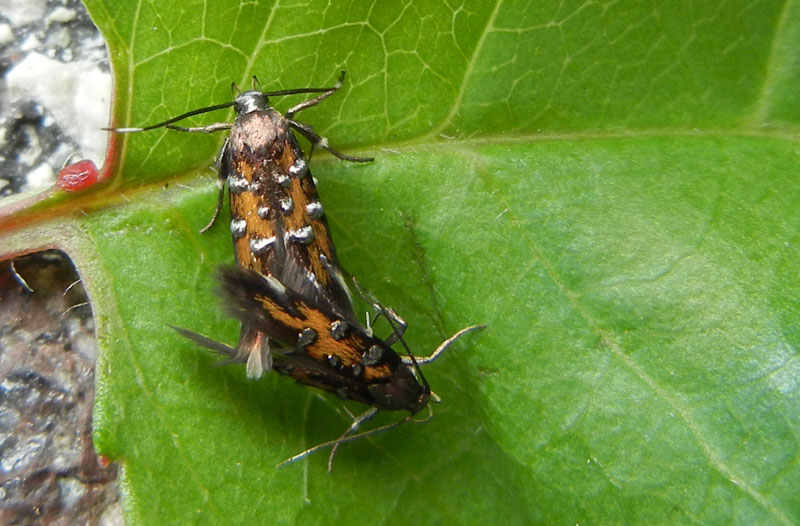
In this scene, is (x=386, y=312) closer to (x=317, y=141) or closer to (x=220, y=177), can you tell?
(x=317, y=141)

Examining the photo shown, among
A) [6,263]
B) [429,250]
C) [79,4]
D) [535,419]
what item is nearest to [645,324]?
[535,419]

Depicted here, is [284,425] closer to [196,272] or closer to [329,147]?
[196,272]

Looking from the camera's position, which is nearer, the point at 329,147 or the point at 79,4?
the point at 329,147

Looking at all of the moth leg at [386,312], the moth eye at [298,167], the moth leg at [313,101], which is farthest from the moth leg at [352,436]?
the moth leg at [313,101]

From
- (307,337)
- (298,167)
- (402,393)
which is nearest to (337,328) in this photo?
(307,337)

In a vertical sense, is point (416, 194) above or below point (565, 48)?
below

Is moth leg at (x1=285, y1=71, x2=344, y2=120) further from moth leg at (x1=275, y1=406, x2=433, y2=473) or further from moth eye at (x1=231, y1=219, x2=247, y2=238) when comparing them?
moth leg at (x1=275, y1=406, x2=433, y2=473)
